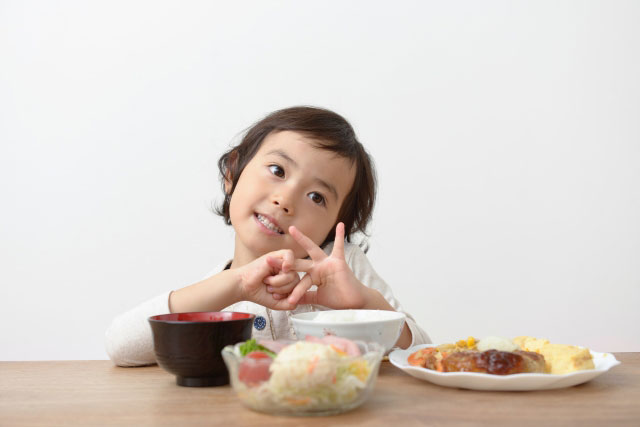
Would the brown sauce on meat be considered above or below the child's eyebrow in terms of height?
below

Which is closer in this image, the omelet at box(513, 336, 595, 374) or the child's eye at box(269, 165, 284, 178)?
the omelet at box(513, 336, 595, 374)

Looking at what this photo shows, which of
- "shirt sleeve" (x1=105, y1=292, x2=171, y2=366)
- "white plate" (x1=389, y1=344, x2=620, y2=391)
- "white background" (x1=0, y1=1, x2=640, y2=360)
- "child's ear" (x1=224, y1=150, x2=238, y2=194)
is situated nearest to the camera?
"white plate" (x1=389, y1=344, x2=620, y2=391)

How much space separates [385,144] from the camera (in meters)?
2.74

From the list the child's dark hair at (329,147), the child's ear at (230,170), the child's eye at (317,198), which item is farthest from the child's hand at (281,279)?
the child's ear at (230,170)

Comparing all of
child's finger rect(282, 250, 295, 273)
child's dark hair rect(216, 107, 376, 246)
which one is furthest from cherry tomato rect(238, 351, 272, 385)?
child's dark hair rect(216, 107, 376, 246)

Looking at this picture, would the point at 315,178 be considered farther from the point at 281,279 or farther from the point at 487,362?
the point at 487,362

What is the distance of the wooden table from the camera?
0.65 m

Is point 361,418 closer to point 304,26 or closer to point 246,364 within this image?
point 246,364

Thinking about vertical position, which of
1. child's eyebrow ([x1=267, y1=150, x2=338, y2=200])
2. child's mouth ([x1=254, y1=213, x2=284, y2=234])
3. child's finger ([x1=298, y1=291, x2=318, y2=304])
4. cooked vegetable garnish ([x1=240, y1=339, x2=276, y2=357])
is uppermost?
child's eyebrow ([x1=267, y1=150, x2=338, y2=200])

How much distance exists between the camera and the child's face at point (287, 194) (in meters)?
1.36

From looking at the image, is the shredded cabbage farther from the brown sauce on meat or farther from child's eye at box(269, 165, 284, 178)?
child's eye at box(269, 165, 284, 178)

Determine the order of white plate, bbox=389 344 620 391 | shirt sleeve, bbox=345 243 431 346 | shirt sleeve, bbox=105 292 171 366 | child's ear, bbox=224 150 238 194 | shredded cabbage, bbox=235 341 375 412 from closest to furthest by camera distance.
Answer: shredded cabbage, bbox=235 341 375 412 → white plate, bbox=389 344 620 391 → shirt sleeve, bbox=105 292 171 366 → shirt sleeve, bbox=345 243 431 346 → child's ear, bbox=224 150 238 194

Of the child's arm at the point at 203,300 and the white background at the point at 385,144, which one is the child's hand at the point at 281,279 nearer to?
the child's arm at the point at 203,300

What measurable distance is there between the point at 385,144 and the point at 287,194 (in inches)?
58.0
